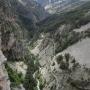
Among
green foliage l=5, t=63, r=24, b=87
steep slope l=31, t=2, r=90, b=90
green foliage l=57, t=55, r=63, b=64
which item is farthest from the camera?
green foliage l=57, t=55, r=63, b=64

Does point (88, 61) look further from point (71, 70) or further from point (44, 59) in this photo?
point (44, 59)

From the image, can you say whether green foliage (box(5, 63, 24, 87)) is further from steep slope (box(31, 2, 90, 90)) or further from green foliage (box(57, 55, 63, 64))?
green foliage (box(57, 55, 63, 64))

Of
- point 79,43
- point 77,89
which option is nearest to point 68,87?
point 77,89

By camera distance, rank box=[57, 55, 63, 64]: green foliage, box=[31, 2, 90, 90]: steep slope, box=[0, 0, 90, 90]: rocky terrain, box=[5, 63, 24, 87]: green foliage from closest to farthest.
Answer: box=[5, 63, 24, 87]: green foliage → box=[0, 0, 90, 90]: rocky terrain → box=[31, 2, 90, 90]: steep slope → box=[57, 55, 63, 64]: green foliage

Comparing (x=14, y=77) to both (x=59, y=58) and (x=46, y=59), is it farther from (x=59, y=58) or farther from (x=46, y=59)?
(x=46, y=59)

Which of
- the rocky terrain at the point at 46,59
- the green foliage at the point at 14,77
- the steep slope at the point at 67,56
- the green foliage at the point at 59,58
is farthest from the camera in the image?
the green foliage at the point at 59,58

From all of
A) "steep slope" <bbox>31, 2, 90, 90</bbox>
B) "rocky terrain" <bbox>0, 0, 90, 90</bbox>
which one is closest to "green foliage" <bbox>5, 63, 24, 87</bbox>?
"rocky terrain" <bbox>0, 0, 90, 90</bbox>

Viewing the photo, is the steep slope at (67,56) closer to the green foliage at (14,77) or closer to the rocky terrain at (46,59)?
the rocky terrain at (46,59)

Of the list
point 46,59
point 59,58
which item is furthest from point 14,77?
point 46,59

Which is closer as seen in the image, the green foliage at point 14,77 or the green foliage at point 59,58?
the green foliage at point 14,77

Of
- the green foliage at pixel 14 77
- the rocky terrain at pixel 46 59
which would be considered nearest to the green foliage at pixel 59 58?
the rocky terrain at pixel 46 59
